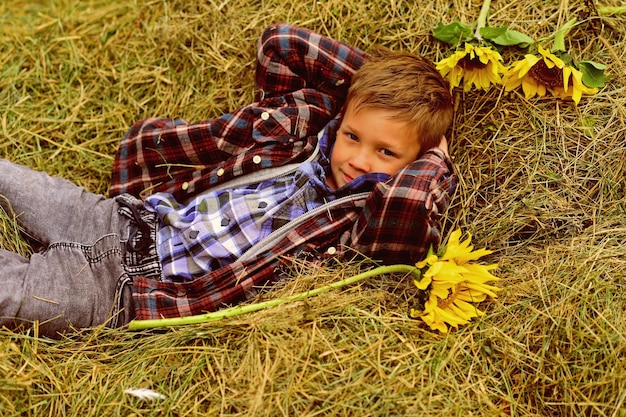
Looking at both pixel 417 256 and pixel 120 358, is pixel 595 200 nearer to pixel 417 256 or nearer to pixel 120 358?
pixel 417 256

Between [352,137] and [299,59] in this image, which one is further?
[299,59]

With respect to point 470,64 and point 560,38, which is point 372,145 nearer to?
point 470,64

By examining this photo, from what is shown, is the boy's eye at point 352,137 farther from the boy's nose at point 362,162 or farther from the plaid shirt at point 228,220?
the plaid shirt at point 228,220

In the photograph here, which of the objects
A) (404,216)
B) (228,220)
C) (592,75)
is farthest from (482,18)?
(228,220)

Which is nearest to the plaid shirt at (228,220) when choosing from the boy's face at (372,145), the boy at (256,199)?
the boy at (256,199)

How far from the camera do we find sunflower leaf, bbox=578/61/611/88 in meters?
2.52

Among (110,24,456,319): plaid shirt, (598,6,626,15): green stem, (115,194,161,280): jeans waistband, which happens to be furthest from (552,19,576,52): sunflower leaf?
(115,194,161,280): jeans waistband

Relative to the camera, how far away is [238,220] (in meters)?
2.50

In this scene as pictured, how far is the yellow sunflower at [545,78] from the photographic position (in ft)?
7.96

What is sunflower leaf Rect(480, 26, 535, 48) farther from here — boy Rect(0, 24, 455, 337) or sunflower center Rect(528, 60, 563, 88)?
boy Rect(0, 24, 455, 337)

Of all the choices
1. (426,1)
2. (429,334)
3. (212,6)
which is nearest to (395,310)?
(429,334)

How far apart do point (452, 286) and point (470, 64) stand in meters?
0.96

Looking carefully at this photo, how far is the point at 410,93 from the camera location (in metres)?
2.43

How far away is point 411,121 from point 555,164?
625 mm
